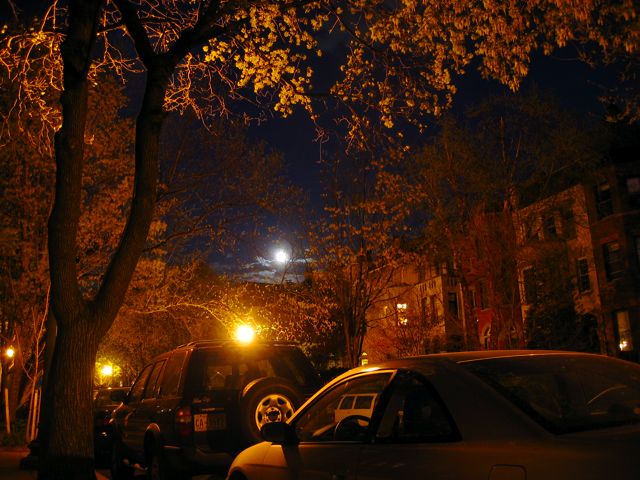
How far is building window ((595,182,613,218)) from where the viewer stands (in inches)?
1139

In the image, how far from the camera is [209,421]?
7.79 m

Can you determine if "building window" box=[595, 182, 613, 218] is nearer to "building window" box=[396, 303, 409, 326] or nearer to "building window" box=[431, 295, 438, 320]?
"building window" box=[431, 295, 438, 320]

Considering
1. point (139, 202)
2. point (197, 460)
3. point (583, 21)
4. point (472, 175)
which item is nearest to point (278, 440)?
point (197, 460)

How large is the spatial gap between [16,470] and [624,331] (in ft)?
76.9

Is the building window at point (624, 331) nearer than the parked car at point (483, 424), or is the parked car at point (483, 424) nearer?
the parked car at point (483, 424)

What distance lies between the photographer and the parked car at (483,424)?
2877 millimetres

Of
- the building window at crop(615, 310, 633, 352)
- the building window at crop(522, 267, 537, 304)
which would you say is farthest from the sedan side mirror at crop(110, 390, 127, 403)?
the building window at crop(615, 310, 633, 352)

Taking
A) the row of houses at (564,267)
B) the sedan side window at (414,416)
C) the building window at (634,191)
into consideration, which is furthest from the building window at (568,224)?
the sedan side window at (414,416)

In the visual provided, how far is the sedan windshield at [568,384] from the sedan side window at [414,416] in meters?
0.29

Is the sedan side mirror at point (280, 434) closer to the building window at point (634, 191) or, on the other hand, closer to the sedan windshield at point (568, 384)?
the sedan windshield at point (568, 384)

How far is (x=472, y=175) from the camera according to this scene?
2555 cm

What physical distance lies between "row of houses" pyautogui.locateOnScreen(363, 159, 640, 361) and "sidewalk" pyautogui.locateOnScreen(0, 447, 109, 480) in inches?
542

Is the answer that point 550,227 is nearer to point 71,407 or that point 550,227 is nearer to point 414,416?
point 71,407

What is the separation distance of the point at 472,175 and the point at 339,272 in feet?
21.3
